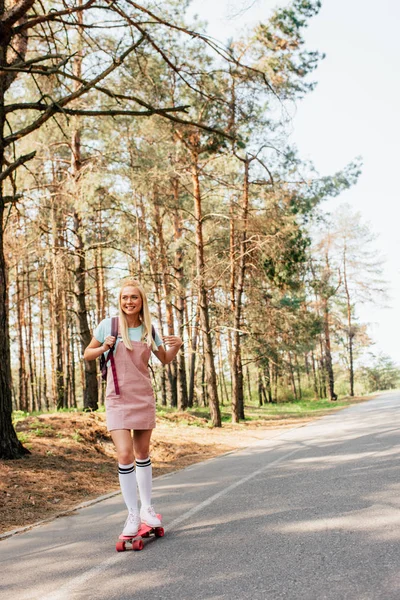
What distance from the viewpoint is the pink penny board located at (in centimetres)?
434

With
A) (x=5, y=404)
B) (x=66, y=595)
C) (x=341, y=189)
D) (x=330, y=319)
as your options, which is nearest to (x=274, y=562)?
(x=66, y=595)

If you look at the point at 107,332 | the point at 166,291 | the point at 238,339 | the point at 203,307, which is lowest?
the point at 107,332

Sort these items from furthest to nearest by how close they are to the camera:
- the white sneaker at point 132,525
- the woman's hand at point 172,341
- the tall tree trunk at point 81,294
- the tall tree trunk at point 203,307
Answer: the tall tree trunk at point 203,307 < the tall tree trunk at point 81,294 < the woman's hand at point 172,341 < the white sneaker at point 132,525

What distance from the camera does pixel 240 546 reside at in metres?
4.09

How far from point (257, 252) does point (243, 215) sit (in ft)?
6.46

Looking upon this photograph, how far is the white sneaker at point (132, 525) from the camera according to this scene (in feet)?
14.6

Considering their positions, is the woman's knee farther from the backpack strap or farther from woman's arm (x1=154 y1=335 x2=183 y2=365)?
woman's arm (x1=154 y1=335 x2=183 y2=365)

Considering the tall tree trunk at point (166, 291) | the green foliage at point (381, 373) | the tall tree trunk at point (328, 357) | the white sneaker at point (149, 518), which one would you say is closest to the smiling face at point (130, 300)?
the white sneaker at point (149, 518)

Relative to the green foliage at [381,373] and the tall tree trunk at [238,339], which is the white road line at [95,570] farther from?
the green foliage at [381,373]

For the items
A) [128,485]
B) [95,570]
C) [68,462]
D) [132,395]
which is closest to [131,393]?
[132,395]

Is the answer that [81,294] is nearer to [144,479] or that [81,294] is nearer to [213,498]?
[213,498]

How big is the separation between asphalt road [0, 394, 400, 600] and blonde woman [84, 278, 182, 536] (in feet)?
1.24

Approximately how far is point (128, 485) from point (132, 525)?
32 centimetres

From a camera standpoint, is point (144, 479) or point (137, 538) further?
point (144, 479)
